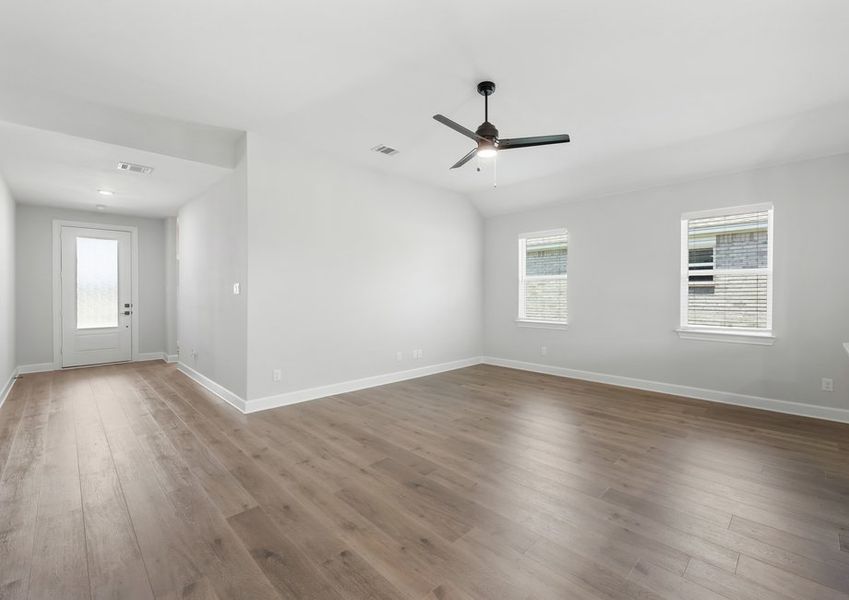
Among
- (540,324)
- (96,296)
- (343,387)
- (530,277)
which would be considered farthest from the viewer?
(96,296)

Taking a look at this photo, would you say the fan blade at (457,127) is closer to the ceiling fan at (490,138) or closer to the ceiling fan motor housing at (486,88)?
the ceiling fan at (490,138)

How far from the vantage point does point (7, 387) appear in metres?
4.86

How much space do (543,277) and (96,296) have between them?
292 inches

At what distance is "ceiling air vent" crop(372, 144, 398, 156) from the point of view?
4434mm

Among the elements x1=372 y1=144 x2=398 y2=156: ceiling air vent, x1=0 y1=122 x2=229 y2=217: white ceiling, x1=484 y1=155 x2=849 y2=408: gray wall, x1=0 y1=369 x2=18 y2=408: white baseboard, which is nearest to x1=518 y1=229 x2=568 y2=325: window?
x1=484 y1=155 x2=849 y2=408: gray wall

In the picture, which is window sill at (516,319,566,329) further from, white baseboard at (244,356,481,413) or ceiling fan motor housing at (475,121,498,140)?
ceiling fan motor housing at (475,121,498,140)

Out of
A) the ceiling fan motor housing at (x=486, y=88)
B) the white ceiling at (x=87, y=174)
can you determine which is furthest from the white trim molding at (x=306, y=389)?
the ceiling fan motor housing at (x=486, y=88)

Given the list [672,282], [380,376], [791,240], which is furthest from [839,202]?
[380,376]

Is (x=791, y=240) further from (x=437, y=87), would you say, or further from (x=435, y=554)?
(x=435, y=554)

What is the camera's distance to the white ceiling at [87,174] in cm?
355

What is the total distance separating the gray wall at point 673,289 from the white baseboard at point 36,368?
7038mm

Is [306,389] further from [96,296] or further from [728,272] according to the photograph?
[728,272]

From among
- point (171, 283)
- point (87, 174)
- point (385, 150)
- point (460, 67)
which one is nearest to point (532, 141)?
point (460, 67)

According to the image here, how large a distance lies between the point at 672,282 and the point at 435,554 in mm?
4498
